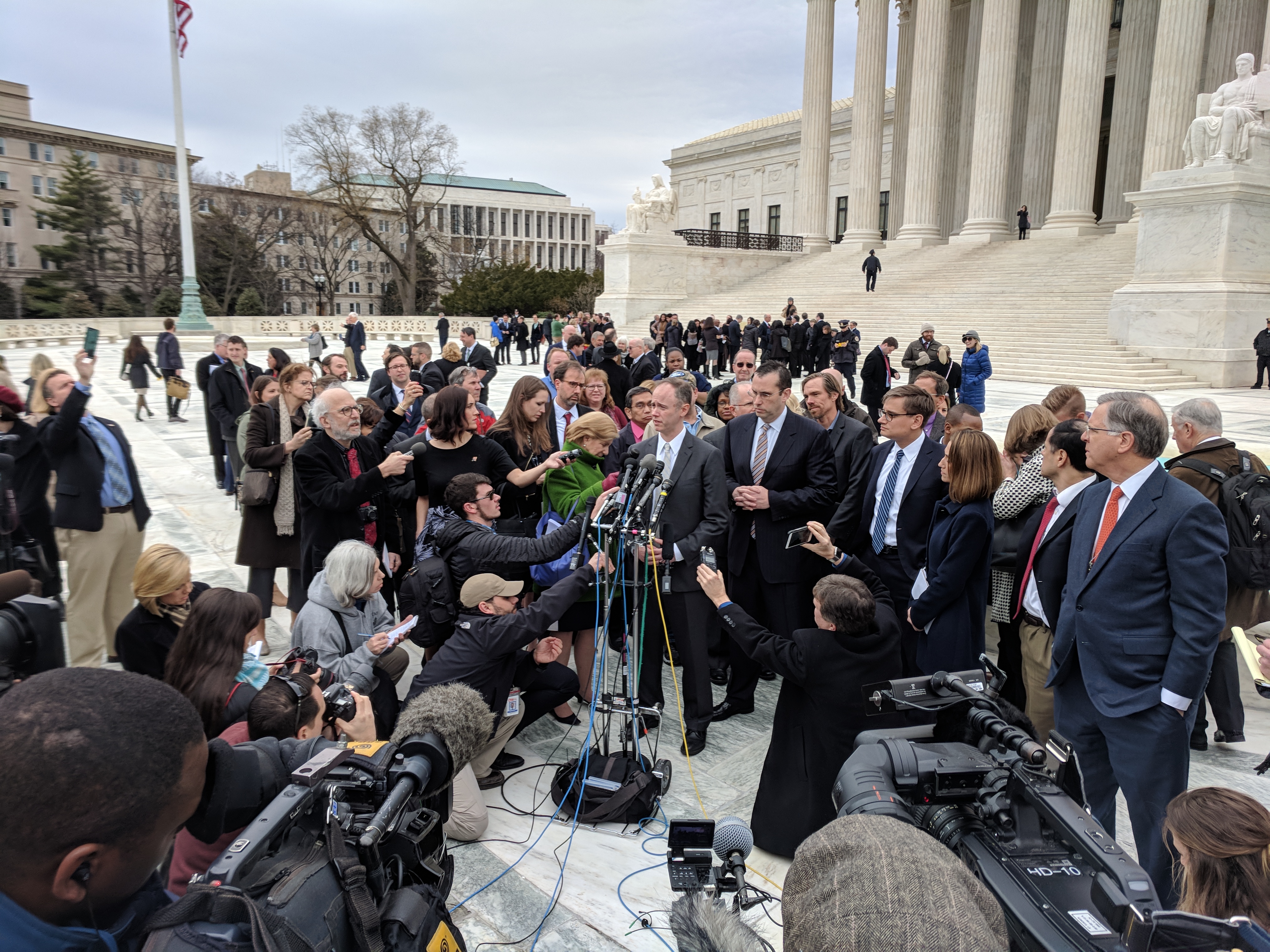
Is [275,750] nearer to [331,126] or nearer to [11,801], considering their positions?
[11,801]

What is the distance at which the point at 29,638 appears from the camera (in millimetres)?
2449

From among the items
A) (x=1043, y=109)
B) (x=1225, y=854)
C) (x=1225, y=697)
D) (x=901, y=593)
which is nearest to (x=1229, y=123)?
(x=1043, y=109)

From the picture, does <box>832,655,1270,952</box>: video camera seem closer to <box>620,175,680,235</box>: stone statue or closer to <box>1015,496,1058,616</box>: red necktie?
<box>1015,496,1058,616</box>: red necktie

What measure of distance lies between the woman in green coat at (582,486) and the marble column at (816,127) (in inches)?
1267

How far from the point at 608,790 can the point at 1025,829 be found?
2.28 metres

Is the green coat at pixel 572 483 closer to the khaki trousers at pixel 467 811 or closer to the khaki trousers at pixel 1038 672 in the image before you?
the khaki trousers at pixel 467 811

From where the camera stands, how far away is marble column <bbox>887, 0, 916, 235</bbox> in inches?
1364

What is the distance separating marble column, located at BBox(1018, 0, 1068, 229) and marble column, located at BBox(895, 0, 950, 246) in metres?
3.26

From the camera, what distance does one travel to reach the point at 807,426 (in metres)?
5.01

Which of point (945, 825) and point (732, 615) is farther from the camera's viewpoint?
point (732, 615)

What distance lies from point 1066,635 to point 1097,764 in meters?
0.55

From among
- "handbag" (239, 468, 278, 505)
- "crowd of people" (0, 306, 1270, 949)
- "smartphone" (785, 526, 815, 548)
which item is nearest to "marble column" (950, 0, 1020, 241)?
"crowd of people" (0, 306, 1270, 949)

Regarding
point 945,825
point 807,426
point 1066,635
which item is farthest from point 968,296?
point 945,825

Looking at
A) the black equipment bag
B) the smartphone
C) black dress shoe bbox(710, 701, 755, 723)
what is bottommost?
black dress shoe bbox(710, 701, 755, 723)
